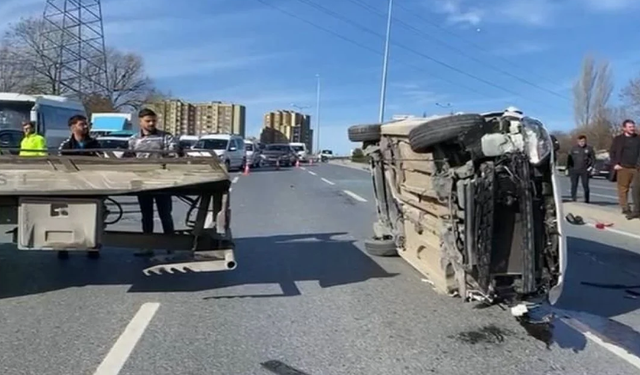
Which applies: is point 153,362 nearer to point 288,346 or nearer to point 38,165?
point 288,346

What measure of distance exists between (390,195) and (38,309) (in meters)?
4.05

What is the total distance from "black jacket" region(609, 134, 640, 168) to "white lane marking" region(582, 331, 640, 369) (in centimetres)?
909

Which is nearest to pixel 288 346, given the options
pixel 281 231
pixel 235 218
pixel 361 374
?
pixel 361 374

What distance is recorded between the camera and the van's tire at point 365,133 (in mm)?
8367

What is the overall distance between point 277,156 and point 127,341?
137ft

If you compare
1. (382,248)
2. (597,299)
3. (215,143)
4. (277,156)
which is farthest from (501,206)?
(277,156)

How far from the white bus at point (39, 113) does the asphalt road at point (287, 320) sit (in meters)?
16.0

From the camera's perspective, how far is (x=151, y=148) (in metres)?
8.09

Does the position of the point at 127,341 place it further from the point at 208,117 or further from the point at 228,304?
the point at 208,117

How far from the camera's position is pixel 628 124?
45.1 ft

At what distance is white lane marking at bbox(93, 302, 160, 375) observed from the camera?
14.6 ft

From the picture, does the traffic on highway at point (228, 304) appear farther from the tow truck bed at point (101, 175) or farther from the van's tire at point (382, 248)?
the van's tire at point (382, 248)

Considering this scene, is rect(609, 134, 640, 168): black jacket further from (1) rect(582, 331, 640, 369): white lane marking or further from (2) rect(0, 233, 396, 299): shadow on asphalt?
(1) rect(582, 331, 640, 369): white lane marking

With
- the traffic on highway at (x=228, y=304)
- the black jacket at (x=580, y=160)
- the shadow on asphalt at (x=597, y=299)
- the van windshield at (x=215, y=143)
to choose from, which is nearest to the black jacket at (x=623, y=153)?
the black jacket at (x=580, y=160)
